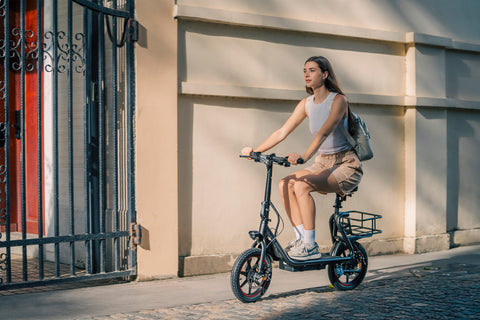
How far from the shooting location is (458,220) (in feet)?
28.7

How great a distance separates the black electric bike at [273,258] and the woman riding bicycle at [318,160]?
118 mm

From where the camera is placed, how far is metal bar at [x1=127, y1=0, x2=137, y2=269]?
249 inches

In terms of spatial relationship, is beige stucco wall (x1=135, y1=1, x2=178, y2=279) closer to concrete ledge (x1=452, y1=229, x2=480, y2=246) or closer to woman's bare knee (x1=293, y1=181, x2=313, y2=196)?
woman's bare knee (x1=293, y1=181, x2=313, y2=196)

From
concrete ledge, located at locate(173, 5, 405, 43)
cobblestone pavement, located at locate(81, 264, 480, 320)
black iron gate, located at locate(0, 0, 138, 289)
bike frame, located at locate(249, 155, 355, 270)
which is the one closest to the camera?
cobblestone pavement, located at locate(81, 264, 480, 320)

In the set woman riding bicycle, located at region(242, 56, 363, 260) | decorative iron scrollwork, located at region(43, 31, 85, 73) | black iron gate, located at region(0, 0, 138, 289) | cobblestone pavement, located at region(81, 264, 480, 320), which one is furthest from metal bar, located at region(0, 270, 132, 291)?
decorative iron scrollwork, located at region(43, 31, 85, 73)

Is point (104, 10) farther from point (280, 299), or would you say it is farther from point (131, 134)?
point (280, 299)

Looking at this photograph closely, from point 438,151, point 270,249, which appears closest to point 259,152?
point 270,249

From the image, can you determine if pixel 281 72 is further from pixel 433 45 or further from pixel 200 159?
pixel 433 45

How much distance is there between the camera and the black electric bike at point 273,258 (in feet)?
17.2

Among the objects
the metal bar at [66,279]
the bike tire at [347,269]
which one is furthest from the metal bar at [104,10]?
the bike tire at [347,269]

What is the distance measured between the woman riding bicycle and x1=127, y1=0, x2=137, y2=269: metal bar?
55.1 inches

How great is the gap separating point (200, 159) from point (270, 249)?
5.51ft

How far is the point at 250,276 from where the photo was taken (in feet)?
17.3

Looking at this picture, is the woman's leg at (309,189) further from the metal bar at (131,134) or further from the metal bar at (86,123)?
the metal bar at (86,123)
